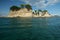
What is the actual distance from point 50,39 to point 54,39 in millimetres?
594

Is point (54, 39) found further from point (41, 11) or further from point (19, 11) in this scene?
point (41, 11)

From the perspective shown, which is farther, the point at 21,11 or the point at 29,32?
the point at 21,11

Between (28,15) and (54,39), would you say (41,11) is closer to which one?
(28,15)

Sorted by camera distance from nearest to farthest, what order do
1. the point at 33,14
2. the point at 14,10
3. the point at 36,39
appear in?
the point at 36,39, the point at 14,10, the point at 33,14

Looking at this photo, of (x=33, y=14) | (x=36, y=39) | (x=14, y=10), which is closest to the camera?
(x=36, y=39)

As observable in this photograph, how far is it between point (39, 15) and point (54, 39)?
127876 mm

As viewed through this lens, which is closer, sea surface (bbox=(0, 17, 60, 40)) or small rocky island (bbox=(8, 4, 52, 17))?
sea surface (bbox=(0, 17, 60, 40))

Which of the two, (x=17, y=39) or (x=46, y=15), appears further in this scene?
(x=46, y=15)

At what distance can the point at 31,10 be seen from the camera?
434 ft

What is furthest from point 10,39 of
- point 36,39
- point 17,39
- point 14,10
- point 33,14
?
point 33,14

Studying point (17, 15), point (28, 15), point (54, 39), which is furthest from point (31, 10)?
point (54, 39)

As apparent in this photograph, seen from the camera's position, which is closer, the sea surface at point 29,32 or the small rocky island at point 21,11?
the sea surface at point 29,32

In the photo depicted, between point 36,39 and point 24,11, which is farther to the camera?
point 24,11

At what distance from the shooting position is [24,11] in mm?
128125
